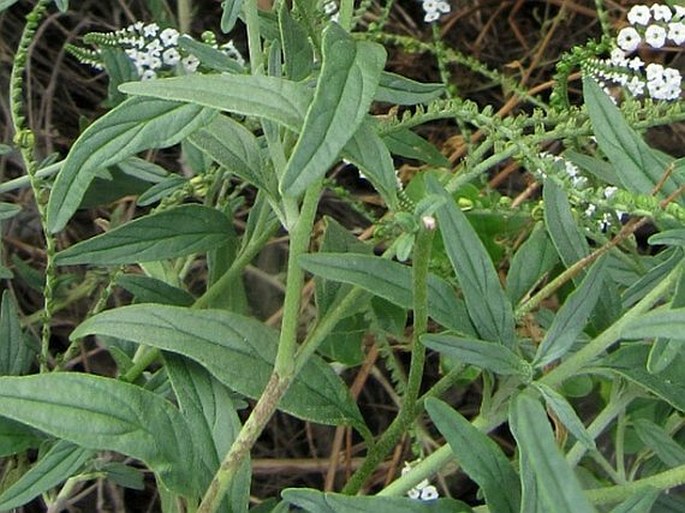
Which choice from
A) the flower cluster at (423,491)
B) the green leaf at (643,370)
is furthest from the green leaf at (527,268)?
the flower cluster at (423,491)

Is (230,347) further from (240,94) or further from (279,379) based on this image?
(240,94)

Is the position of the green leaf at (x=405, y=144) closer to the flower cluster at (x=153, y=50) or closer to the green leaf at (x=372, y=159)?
the flower cluster at (x=153, y=50)

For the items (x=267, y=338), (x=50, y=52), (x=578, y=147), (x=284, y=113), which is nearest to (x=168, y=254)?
(x=267, y=338)

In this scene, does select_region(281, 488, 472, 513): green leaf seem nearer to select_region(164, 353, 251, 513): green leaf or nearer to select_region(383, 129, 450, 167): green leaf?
select_region(164, 353, 251, 513): green leaf

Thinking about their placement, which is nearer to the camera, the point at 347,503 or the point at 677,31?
the point at 347,503

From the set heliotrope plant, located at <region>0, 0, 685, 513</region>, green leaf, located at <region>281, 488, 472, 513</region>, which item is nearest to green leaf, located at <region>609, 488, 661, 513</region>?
heliotrope plant, located at <region>0, 0, 685, 513</region>

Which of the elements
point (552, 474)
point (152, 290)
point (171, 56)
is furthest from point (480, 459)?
point (171, 56)
